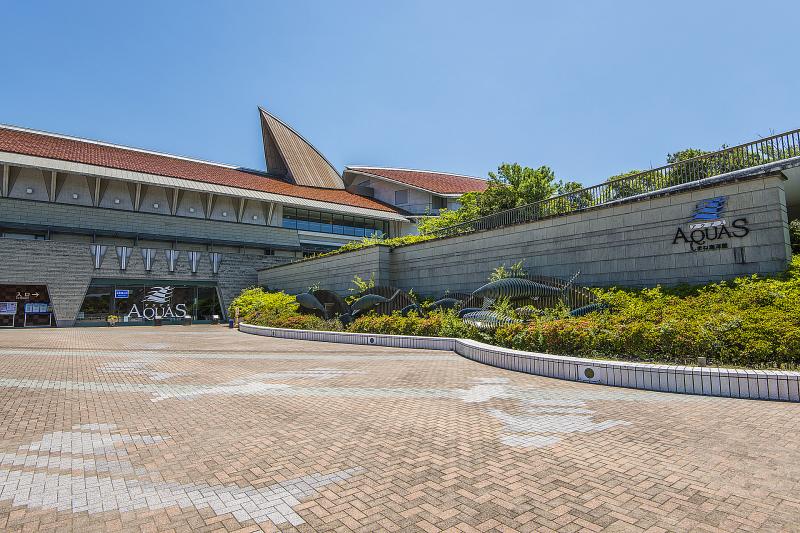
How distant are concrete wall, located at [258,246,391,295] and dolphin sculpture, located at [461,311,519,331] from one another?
1006 centimetres

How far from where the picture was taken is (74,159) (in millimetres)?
32094

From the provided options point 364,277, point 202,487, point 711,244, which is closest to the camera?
point 202,487

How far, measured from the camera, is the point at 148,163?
3834 cm

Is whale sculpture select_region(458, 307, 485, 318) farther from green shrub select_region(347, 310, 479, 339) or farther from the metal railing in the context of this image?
the metal railing

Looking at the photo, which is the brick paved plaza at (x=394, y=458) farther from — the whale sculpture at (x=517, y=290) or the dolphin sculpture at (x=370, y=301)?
the dolphin sculpture at (x=370, y=301)

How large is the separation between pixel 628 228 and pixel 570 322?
19.5 feet

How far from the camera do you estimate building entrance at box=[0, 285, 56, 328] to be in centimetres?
2872

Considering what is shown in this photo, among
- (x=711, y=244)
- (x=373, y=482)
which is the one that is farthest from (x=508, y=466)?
(x=711, y=244)

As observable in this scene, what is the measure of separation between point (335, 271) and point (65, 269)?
19.2 meters

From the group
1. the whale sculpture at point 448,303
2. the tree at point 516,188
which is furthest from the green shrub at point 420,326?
the tree at point 516,188

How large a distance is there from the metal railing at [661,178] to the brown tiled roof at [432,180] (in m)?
30.8

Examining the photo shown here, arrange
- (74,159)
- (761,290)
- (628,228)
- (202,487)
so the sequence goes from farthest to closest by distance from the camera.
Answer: (74,159), (628,228), (761,290), (202,487)

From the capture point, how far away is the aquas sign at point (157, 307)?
109 feet

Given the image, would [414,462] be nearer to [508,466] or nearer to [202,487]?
[508,466]
